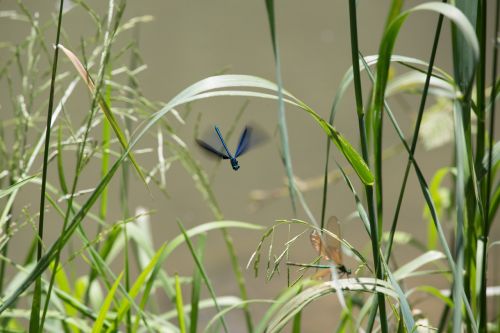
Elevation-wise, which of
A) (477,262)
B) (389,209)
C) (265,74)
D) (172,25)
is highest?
(172,25)

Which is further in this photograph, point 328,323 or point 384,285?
point 328,323

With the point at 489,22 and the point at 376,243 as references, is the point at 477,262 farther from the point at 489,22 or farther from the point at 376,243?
the point at 489,22

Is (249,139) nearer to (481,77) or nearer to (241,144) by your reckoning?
(241,144)

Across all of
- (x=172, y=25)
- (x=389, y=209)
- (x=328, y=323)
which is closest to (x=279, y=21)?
(x=172, y=25)

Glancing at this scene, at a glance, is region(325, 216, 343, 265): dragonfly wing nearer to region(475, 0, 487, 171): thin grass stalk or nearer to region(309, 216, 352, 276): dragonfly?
region(309, 216, 352, 276): dragonfly

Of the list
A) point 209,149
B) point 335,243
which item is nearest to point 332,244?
point 335,243

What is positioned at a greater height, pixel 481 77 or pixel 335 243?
pixel 481 77

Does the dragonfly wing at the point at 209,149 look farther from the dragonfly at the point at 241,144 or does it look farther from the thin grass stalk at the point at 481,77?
the thin grass stalk at the point at 481,77

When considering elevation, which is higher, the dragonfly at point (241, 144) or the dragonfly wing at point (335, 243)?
the dragonfly at point (241, 144)

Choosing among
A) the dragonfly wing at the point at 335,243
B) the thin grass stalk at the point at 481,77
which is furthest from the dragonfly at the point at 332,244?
the thin grass stalk at the point at 481,77
